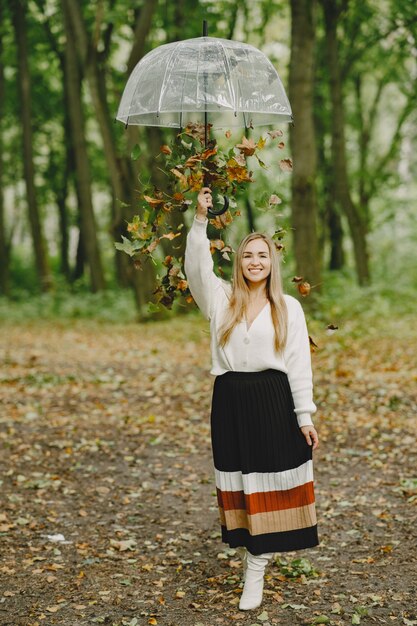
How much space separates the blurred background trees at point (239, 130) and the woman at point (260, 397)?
423cm

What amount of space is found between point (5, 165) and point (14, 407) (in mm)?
26147

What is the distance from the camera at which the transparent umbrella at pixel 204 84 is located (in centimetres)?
448

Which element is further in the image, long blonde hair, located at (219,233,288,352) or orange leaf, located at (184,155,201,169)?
orange leaf, located at (184,155,201,169)

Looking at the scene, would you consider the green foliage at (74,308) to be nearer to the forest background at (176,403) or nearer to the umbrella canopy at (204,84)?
the forest background at (176,403)

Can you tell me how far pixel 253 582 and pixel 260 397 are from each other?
1108 millimetres

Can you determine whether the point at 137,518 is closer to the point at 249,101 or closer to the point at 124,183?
the point at 249,101

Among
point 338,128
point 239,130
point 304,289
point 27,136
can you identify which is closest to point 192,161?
point 304,289

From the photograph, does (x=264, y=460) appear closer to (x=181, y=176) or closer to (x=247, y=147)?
(x=181, y=176)

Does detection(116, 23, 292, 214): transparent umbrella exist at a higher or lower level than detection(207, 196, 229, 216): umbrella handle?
higher

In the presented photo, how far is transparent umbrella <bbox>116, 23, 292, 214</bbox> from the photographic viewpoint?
14.7ft

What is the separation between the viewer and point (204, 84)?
447 centimetres

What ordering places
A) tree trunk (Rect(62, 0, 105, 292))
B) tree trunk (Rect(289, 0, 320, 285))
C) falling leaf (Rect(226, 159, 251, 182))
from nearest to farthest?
1. falling leaf (Rect(226, 159, 251, 182))
2. tree trunk (Rect(289, 0, 320, 285))
3. tree trunk (Rect(62, 0, 105, 292))

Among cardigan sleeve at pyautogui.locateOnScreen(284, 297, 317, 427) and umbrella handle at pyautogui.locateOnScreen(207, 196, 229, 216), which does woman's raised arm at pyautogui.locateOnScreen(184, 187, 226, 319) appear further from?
cardigan sleeve at pyautogui.locateOnScreen(284, 297, 317, 427)

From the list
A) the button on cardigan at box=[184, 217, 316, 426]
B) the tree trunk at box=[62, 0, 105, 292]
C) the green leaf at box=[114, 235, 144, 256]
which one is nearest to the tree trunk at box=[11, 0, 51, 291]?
the tree trunk at box=[62, 0, 105, 292]
